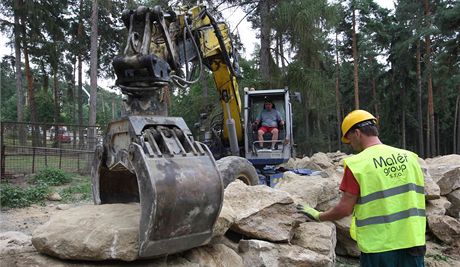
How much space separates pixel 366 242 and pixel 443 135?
152 feet

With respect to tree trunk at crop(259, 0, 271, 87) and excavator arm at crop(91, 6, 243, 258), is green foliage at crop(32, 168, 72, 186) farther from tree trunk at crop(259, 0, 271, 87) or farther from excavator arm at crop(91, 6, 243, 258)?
excavator arm at crop(91, 6, 243, 258)

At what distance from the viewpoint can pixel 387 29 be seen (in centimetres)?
3144

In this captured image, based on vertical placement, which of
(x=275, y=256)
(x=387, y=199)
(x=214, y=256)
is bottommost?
(x=275, y=256)

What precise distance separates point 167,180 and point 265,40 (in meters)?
14.2

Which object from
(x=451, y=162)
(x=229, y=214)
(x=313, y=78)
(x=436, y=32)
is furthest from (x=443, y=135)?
(x=229, y=214)

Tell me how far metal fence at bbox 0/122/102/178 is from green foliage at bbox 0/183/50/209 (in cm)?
222

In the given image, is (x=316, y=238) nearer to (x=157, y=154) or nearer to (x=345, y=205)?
(x=345, y=205)

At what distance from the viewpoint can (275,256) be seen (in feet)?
13.4

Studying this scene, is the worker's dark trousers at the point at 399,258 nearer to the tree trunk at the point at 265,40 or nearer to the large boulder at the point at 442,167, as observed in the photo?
the large boulder at the point at 442,167

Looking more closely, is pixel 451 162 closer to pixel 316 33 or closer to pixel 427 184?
pixel 427 184

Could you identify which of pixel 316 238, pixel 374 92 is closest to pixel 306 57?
pixel 316 238

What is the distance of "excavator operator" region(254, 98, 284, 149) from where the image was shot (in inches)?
353

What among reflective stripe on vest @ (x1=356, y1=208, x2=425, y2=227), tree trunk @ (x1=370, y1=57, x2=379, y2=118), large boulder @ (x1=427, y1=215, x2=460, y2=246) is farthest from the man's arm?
tree trunk @ (x1=370, y1=57, x2=379, y2=118)

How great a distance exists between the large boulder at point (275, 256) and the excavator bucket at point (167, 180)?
0.85m
